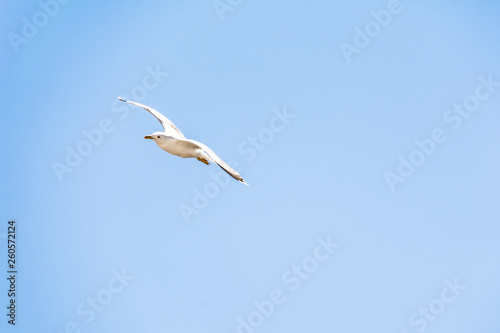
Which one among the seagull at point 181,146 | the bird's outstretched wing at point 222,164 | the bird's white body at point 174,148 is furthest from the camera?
the bird's white body at point 174,148

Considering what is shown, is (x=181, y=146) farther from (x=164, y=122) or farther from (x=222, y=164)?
(x=164, y=122)

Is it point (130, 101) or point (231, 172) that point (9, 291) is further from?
point (231, 172)

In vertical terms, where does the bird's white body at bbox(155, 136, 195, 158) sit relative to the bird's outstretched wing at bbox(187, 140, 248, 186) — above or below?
below

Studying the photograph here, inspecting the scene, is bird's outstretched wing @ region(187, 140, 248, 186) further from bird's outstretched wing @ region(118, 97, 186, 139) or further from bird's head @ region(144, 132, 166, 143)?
bird's outstretched wing @ region(118, 97, 186, 139)

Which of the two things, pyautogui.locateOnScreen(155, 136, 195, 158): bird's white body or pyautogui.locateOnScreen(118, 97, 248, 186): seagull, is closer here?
pyautogui.locateOnScreen(118, 97, 248, 186): seagull

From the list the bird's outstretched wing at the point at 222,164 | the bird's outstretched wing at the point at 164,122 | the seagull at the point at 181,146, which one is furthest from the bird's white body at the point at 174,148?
the bird's outstretched wing at the point at 164,122

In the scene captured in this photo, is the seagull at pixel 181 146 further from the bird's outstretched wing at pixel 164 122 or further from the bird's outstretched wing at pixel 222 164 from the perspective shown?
the bird's outstretched wing at pixel 164 122

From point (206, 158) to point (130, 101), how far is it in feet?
5.91

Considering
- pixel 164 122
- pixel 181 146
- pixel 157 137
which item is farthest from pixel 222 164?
pixel 164 122

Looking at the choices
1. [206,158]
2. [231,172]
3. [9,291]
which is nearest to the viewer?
[231,172]

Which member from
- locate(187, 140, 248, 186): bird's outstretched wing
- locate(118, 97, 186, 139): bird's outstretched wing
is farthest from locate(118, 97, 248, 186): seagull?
locate(118, 97, 186, 139): bird's outstretched wing

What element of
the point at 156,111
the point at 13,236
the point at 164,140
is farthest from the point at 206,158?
the point at 13,236

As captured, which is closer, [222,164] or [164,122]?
[222,164]

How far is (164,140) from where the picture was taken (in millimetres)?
6922
